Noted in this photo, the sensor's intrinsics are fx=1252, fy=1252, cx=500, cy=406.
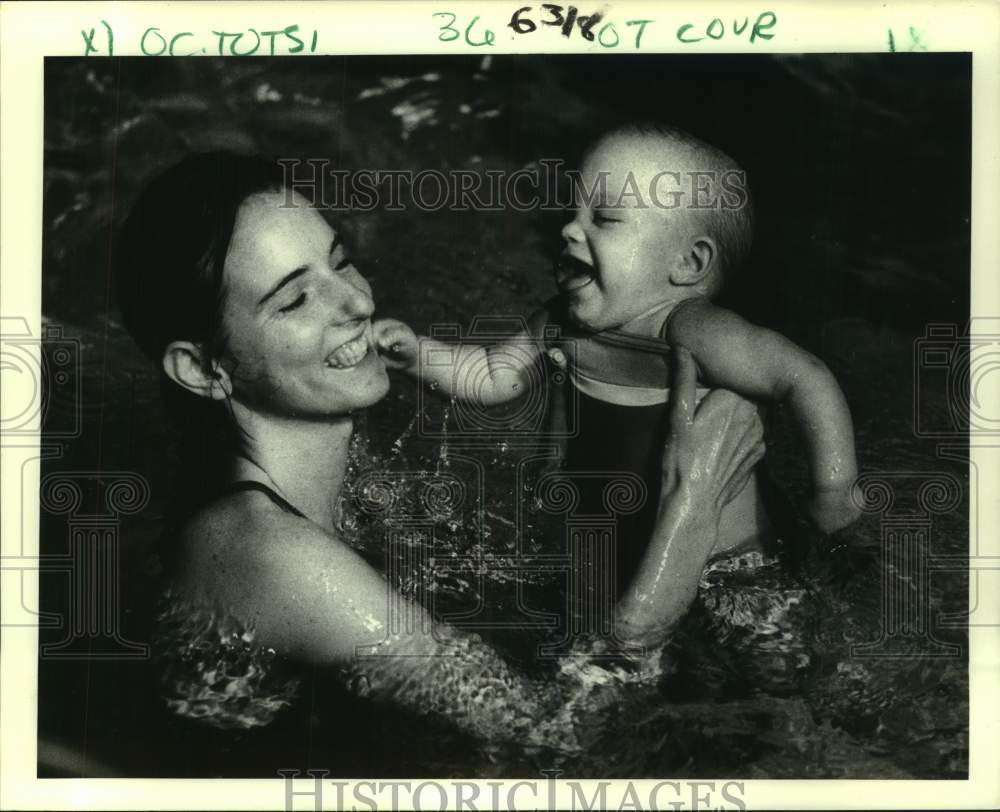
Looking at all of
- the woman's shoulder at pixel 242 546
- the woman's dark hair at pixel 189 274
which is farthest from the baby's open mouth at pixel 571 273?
the woman's shoulder at pixel 242 546

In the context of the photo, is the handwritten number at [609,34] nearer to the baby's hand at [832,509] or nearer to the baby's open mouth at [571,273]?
the baby's open mouth at [571,273]

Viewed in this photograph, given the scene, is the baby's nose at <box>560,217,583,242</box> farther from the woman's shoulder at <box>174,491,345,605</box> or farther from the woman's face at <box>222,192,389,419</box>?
the woman's shoulder at <box>174,491,345,605</box>

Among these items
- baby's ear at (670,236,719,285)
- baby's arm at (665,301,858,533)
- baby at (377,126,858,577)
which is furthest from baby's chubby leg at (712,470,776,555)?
baby's ear at (670,236,719,285)

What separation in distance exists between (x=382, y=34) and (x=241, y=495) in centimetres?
105

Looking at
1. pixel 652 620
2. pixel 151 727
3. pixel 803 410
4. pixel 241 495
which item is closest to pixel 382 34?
pixel 241 495

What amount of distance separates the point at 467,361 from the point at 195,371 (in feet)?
1.91

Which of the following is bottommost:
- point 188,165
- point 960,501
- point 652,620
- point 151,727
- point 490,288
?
point 151,727

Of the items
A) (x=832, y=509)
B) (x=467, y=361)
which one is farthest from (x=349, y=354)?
(x=832, y=509)

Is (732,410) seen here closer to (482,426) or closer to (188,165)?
(482,426)

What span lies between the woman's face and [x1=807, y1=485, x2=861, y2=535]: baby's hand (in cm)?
96

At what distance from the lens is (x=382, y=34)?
9.05ft

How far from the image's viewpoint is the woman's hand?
8.66ft

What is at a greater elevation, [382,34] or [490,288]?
[382,34]

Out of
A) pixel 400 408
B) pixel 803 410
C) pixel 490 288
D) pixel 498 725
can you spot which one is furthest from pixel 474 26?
pixel 498 725
